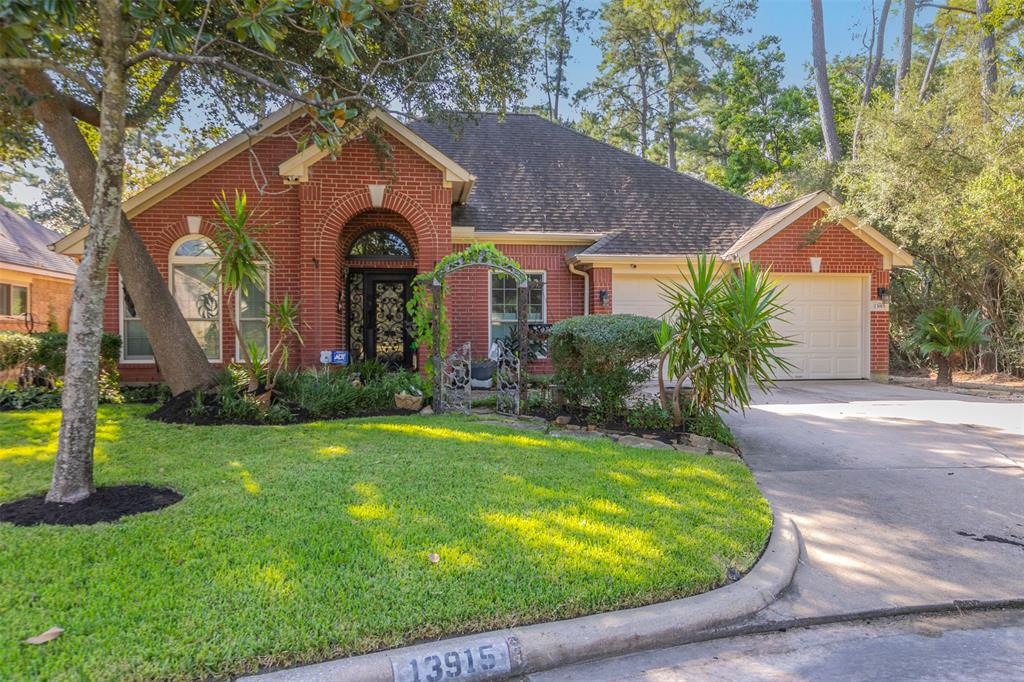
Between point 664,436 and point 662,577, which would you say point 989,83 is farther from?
point 662,577

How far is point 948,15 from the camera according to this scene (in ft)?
52.3

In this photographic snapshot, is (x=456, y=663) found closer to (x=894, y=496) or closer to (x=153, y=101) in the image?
(x=894, y=496)

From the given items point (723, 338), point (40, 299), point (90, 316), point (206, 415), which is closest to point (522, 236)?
point (723, 338)

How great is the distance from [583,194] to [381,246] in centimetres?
511

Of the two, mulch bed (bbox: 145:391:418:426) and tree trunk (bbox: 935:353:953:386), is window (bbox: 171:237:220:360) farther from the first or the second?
tree trunk (bbox: 935:353:953:386)

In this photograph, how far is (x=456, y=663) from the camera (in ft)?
8.77

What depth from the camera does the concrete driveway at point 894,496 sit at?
3547 mm

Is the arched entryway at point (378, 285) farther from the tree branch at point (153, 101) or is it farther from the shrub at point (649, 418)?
the shrub at point (649, 418)

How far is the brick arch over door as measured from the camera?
10.1 m

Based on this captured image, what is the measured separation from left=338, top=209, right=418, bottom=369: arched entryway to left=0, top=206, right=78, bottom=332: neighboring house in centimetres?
1048

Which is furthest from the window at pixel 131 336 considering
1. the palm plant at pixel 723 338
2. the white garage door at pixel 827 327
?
the white garage door at pixel 827 327

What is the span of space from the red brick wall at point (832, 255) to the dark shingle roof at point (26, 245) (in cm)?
1969

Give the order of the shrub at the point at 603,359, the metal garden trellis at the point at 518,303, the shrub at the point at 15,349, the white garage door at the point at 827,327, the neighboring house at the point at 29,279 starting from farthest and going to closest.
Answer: the neighboring house at the point at 29,279
the white garage door at the point at 827,327
the shrub at the point at 15,349
the metal garden trellis at the point at 518,303
the shrub at the point at 603,359

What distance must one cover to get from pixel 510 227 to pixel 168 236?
6662mm
